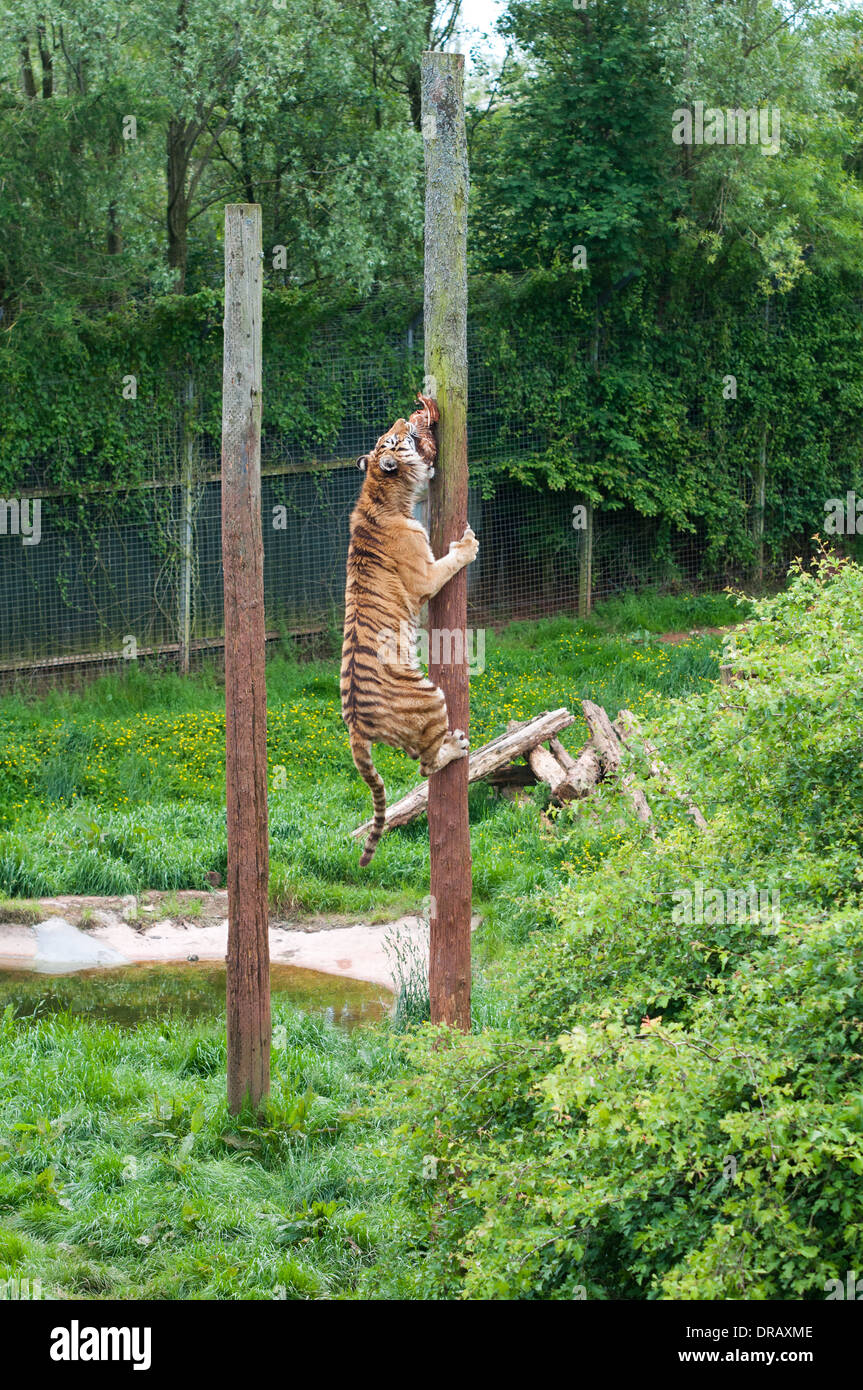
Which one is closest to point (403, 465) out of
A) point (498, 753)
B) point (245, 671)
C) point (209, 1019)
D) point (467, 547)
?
point (467, 547)

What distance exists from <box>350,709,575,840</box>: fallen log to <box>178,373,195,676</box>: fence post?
3.87 m

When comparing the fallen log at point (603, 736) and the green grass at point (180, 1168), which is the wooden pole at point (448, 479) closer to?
the green grass at point (180, 1168)

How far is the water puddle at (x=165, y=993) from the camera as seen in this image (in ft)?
25.2

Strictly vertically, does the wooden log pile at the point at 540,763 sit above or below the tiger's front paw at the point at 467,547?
below

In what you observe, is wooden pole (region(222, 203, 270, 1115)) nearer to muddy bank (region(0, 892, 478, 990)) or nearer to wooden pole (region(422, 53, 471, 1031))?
wooden pole (region(422, 53, 471, 1031))

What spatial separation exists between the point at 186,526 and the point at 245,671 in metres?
6.96

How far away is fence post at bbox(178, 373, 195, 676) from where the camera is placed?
12.8 metres

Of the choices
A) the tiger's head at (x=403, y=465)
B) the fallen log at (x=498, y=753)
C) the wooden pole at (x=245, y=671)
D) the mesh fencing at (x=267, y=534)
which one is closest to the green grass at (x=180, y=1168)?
the wooden pole at (x=245, y=671)

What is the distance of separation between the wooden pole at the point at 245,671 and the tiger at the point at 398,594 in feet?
2.08

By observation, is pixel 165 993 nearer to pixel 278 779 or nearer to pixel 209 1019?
pixel 209 1019

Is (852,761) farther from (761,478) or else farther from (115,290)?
(761,478)

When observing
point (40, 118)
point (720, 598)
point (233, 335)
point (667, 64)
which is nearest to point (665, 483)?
point (720, 598)

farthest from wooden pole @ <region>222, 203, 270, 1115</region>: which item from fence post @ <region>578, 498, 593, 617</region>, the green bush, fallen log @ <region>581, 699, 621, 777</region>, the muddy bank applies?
fence post @ <region>578, 498, 593, 617</region>

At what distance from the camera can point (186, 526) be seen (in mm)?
12781
